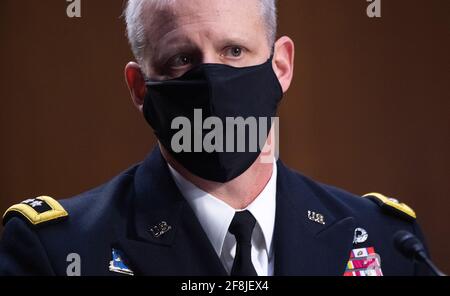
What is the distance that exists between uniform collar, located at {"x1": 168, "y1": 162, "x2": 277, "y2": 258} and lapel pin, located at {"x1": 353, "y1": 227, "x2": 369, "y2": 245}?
0.23 meters

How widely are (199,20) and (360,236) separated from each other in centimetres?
68

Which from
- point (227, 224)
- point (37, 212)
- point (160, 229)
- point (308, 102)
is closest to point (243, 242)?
point (227, 224)

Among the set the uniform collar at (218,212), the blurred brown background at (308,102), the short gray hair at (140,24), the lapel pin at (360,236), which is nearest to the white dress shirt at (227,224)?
the uniform collar at (218,212)

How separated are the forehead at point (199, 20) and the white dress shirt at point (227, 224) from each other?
0.35 meters

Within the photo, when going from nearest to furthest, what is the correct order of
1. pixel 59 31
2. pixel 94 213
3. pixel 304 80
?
pixel 94 213 < pixel 59 31 < pixel 304 80

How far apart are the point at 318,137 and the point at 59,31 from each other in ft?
3.27

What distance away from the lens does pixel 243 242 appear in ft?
5.46

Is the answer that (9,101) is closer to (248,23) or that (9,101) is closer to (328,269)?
(248,23)

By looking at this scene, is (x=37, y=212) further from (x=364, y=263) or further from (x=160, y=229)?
(x=364, y=263)

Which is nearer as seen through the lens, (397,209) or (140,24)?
(140,24)

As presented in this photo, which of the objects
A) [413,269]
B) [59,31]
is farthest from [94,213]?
[59,31]

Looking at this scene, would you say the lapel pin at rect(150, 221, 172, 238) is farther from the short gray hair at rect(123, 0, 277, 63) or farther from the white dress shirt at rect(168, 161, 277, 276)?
the short gray hair at rect(123, 0, 277, 63)

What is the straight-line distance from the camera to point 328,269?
177 centimetres

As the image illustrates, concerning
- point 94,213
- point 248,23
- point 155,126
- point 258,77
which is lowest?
point 94,213
